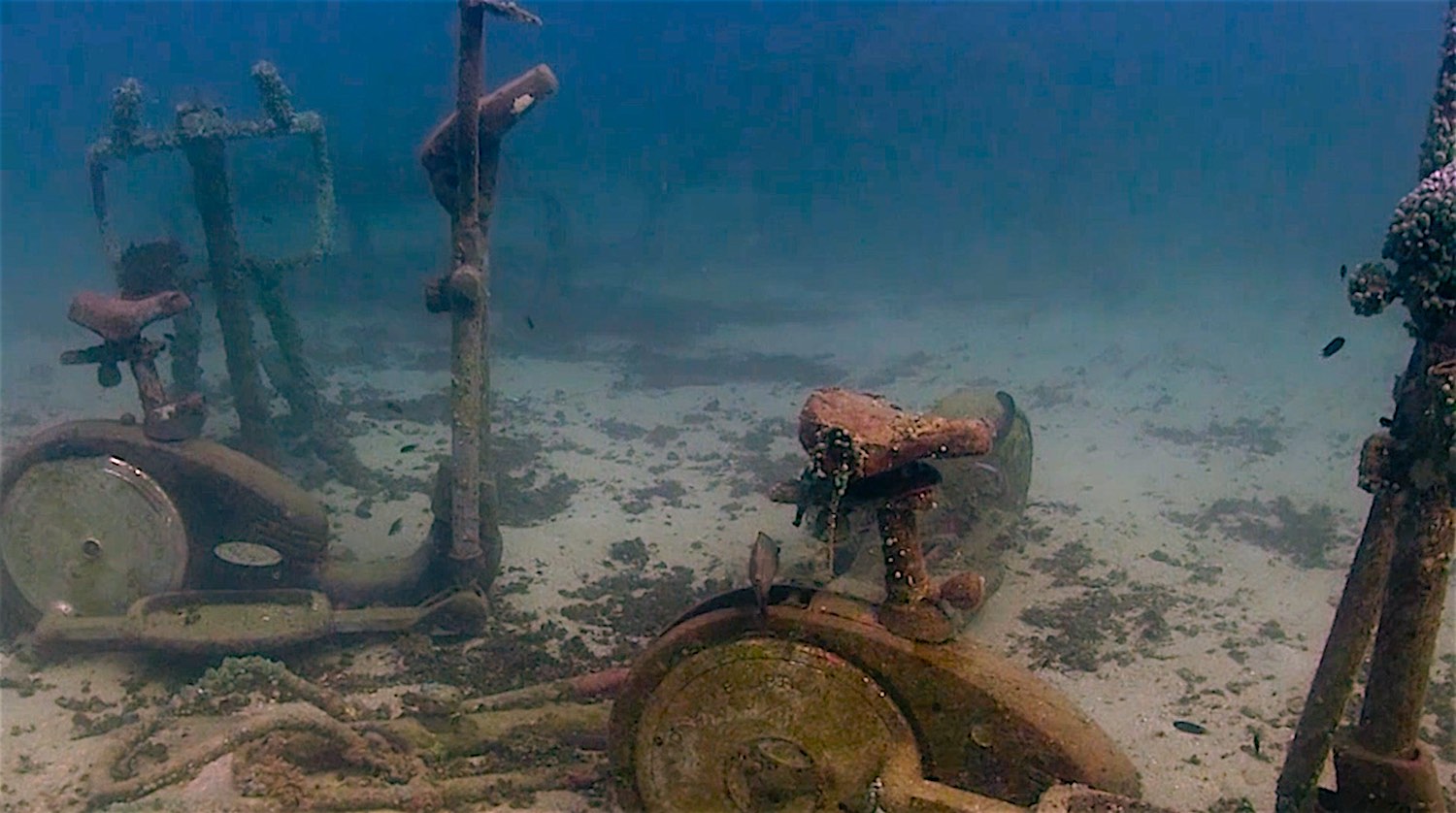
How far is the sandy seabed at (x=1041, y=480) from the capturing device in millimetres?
6664

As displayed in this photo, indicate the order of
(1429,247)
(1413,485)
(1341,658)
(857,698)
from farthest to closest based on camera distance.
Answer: (1341,658)
(857,698)
(1413,485)
(1429,247)

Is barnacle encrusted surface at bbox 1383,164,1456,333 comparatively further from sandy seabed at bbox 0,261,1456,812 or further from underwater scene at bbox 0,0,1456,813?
sandy seabed at bbox 0,261,1456,812

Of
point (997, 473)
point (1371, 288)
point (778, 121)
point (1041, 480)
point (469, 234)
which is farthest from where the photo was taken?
point (778, 121)

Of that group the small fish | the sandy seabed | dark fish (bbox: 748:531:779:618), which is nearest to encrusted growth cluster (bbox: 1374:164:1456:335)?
dark fish (bbox: 748:531:779:618)

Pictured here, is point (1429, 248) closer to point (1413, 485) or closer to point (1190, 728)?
point (1413, 485)

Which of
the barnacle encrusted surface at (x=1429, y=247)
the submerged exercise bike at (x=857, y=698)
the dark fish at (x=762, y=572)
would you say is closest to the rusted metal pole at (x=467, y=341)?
the submerged exercise bike at (x=857, y=698)

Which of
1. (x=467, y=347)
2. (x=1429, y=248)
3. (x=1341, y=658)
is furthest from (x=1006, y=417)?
(x=1429, y=248)

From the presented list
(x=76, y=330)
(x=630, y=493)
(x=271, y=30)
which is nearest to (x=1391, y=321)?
(x=630, y=493)

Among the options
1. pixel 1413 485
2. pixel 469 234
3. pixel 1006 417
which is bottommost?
pixel 1413 485

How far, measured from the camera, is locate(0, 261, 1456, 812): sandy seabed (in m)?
6.66

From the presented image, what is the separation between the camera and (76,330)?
2347cm

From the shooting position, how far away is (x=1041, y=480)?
474 inches

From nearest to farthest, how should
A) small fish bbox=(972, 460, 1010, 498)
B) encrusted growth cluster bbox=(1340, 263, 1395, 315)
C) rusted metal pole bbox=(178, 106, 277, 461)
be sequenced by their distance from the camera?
encrusted growth cluster bbox=(1340, 263, 1395, 315)
small fish bbox=(972, 460, 1010, 498)
rusted metal pole bbox=(178, 106, 277, 461)

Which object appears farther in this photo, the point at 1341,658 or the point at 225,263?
the point at 225,263
